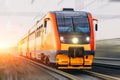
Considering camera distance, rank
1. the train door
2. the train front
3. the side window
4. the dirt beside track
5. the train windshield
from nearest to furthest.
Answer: the dirt beside track, the train door, the train front, the train windshield, the side window

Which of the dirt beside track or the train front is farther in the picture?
the train front

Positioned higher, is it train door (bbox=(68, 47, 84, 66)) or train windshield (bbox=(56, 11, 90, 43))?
train windshield (bbox=(56, 11, 90, 43))

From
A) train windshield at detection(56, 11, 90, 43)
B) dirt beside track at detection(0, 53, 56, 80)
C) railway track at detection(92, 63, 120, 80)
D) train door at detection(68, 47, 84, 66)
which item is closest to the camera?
dirt beside track at detection(0, 53, 56, 80)

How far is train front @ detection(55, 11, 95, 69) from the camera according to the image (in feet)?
59.0

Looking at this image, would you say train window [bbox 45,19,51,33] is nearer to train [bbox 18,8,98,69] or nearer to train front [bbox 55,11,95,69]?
train [bbox 18,8,98,69]

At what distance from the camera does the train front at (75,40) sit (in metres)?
18.0

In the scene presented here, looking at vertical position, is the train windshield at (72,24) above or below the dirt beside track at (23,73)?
above

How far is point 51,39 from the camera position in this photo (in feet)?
63.7

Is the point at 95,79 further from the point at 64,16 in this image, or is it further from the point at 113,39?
the point at 113,39

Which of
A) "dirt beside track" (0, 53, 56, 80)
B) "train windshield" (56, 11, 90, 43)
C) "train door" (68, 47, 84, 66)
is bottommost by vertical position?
"dirt beside track" (0, 53, 56, 80)

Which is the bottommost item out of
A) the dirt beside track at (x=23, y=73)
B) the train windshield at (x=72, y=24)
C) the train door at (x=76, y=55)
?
the dirt beside track at (x=23, y=73)

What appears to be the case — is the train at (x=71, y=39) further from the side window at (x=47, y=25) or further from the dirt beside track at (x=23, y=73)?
the dirt beside track at (x=23, y=73)

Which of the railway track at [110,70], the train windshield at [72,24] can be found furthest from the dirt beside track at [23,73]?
the railway track at [110,70]

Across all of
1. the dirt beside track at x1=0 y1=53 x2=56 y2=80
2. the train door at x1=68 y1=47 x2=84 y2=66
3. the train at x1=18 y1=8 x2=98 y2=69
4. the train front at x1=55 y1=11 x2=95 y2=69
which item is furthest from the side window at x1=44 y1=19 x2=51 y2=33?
the train door at x1=68 y1=47 x2=84 y2=66
